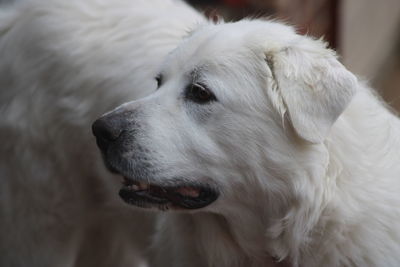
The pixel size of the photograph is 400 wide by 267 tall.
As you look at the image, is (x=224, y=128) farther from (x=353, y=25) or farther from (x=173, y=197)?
(x=353, y=25)

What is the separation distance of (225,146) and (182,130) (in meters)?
0.17

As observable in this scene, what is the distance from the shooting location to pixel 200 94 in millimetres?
2947

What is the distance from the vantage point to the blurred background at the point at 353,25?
5.73 m

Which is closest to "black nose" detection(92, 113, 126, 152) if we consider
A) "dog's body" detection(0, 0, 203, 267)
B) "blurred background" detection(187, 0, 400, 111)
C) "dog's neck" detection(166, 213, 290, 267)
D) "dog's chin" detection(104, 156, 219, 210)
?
"dog's chin" detection(104, 156, 219, 210)

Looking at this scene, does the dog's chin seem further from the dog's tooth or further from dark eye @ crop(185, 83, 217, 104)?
dark eye @ crop(185, 83, 217, 104)

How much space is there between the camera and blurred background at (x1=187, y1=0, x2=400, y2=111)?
5730mm

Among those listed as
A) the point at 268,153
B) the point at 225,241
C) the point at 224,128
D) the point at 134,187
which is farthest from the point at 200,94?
the point at 225,241

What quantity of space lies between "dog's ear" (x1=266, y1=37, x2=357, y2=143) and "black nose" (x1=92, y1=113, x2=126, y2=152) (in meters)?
0.61

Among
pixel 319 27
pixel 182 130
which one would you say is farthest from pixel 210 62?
pixel 319 27

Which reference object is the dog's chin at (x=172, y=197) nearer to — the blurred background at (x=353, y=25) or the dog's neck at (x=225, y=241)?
the dog's neck at (x=225, y=241)

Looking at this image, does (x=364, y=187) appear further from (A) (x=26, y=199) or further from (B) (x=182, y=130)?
(A) (x=26, y=199)

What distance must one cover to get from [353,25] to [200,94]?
14.6ft

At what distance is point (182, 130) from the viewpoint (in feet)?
9.49

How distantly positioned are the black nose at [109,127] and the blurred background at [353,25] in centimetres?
247
